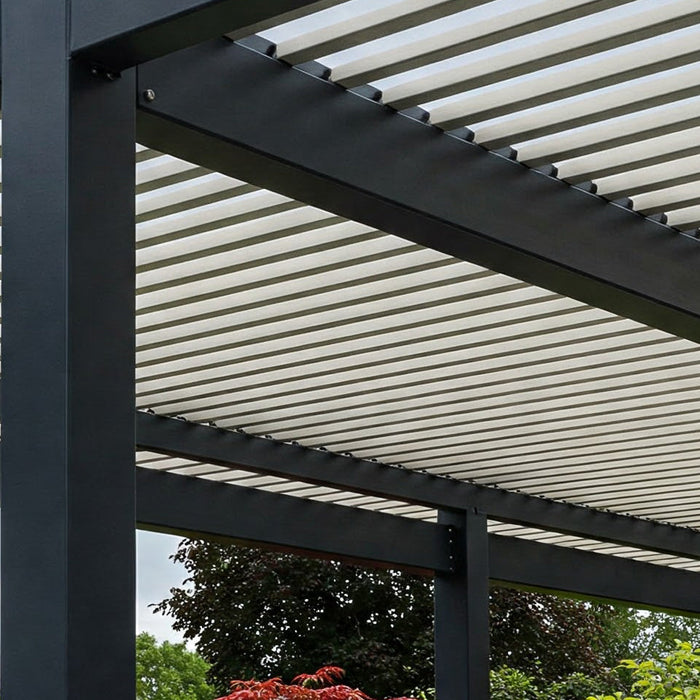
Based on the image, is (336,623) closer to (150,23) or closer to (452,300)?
(452,300)

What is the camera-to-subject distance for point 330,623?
61.4 ft

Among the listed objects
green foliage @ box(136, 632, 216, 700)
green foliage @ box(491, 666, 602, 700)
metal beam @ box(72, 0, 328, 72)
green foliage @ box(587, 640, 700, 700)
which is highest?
metal beam @ box(72, 0, 328, 72)

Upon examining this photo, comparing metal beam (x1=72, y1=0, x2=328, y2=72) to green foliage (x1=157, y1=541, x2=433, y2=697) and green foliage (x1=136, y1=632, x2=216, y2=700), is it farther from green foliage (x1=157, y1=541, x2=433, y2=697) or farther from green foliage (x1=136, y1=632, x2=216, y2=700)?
green foliage (x1=136, y1=632, x2=216, y2=700)

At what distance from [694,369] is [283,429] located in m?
2.54

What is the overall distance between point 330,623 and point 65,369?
54.3 ft

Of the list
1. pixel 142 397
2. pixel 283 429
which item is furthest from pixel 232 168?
pixel 283 429

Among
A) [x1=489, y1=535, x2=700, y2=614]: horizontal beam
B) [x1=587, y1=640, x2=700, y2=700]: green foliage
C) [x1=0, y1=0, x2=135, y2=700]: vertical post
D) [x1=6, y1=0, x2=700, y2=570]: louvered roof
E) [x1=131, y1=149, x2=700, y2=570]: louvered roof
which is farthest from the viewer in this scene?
→ [x1=489, y1=535, x2=700, y2=614]: horizontal beam

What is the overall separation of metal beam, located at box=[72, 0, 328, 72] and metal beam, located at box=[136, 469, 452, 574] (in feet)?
17.8

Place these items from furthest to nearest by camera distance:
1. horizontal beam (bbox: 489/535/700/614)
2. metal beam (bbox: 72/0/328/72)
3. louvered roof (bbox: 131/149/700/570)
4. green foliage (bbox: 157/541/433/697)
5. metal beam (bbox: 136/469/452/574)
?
green foliage (bbox: 157/541/433/697), horizontal beam (bbox: 489/535/700/614), metal beam (bbox: 136/469/452/574), louvered roof (bbox: 131/149/700/570), metal beam (bbox: 72/0/328/72)

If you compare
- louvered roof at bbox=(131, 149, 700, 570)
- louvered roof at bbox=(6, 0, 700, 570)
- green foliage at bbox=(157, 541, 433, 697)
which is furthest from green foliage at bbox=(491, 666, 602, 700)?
louvered roof at bbox=(131, 149, 700, 570)

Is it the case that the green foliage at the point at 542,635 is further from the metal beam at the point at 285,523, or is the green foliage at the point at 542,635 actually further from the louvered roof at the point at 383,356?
the metal beam at the point at 285,523

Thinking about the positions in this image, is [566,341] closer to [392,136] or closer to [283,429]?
[283,429]

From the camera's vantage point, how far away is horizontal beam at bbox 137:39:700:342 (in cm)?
340

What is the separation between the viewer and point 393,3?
3785mm
